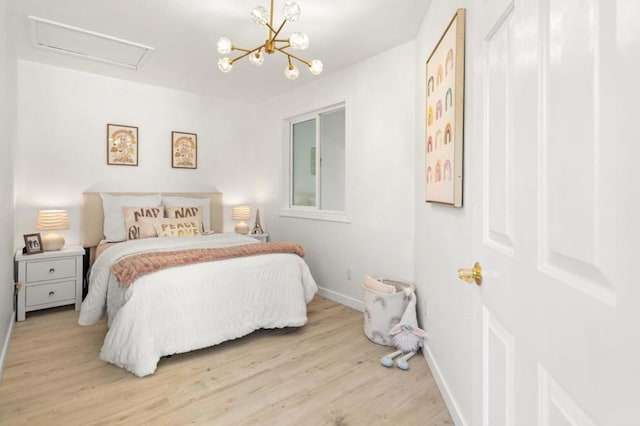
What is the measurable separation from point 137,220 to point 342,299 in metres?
2.31

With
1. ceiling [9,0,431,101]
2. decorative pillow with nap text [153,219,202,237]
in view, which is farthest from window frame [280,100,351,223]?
decorative pillow with nap text [153,219,202,237]

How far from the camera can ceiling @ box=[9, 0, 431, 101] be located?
2.29 meters

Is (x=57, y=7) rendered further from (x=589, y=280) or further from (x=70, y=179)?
(x=589, y=280)

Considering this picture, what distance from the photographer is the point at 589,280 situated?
0.46 metres

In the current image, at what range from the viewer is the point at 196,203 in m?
4.01

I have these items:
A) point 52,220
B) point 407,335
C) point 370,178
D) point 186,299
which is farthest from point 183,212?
point 407,335

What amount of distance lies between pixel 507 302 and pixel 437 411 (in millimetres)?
1311

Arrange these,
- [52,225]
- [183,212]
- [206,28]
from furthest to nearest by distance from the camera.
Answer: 1. [183,212]
2. [52,225]
3. [206,28]

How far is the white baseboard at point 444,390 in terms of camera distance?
1.59 m

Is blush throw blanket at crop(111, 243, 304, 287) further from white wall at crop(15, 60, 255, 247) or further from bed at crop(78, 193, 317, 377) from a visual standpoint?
white wall at crop(15, 60, 255, 247)

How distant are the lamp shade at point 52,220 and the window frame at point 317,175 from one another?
2302 millimetres

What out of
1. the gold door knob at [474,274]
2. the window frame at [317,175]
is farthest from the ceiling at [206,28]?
the gold door knob at [474,274]

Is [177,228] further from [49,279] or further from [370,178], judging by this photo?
[370,178]

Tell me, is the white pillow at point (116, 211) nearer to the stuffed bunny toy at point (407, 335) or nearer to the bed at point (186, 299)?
the bed at point (186, 299)
